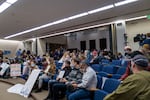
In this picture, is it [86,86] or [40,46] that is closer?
[86,86]

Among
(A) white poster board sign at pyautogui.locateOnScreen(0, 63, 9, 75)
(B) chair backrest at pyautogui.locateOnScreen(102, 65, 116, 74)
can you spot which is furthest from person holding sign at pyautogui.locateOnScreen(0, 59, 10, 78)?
(B) chair backrest at pyautogui.locateOnScreen(102, 65, 116, 74)

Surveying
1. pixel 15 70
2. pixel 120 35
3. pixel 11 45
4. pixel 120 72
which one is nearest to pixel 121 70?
pixel 120 72

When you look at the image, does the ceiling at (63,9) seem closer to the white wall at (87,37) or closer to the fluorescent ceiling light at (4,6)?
the fluorescent ceiling light at (4,6)

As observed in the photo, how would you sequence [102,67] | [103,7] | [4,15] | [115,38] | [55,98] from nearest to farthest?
[55,98] < [102,67] < [103,7] < [4,15] < [115,38]

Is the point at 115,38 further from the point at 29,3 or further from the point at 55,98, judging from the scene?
the point at 55,98

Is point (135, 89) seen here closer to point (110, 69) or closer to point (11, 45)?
point (110, 69)

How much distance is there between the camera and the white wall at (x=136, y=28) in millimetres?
9180

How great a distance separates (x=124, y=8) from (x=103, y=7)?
88 cm

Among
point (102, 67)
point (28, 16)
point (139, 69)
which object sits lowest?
point (102, 67)

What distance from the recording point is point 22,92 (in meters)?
5.85

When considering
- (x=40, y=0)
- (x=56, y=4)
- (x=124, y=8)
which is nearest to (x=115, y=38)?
(x=124, y=8)

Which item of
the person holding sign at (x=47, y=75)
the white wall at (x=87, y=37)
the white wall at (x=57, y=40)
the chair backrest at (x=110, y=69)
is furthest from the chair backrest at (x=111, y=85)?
the white wall at (x=57, y=40)

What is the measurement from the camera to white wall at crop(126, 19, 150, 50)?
9180 mm

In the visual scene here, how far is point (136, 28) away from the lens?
9586mm
